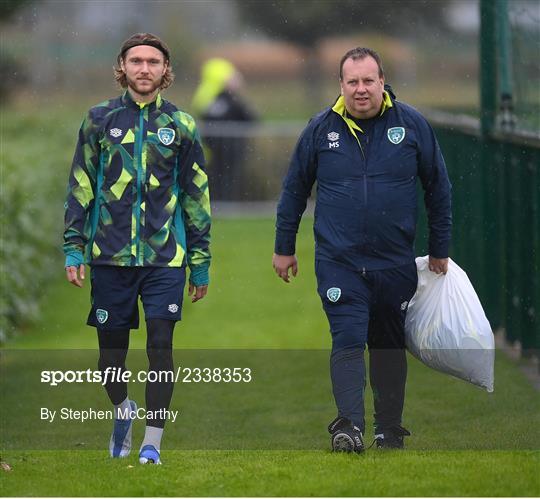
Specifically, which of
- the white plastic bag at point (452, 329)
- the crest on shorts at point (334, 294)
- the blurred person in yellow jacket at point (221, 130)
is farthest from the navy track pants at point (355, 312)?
the blurred person in yellow jacket at point (221, 130)

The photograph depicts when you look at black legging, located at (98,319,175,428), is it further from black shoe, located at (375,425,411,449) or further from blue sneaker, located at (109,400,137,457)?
black shoe, located at (375,425,411,449)

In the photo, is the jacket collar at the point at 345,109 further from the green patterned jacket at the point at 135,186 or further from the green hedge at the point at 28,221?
the green hedge at the point at 28,221

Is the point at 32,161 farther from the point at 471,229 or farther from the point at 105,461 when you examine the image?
the point at 105,461

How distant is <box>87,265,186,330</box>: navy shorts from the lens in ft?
21.4

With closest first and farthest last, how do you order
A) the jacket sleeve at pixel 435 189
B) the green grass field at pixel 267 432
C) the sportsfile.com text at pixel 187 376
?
the green grass field at pixel 267 432
the jacket sleeve at pixel 435 189
the sportsfile.com text at pixel 187 376

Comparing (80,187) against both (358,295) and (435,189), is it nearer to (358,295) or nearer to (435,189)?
(358,295)

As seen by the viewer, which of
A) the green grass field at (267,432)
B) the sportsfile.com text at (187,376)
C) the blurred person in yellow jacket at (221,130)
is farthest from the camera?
the blurred person in yellow jacket at (221,130)

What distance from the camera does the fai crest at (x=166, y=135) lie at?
6.51 metres

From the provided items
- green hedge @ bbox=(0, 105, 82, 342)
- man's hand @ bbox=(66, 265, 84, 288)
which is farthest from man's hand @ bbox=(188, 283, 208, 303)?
green hedge @ bbox=(0, 105, 82, 342)

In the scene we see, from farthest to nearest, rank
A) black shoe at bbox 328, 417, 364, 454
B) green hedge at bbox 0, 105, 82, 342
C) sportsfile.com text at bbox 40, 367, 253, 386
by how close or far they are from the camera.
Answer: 1. green hedge at bbox 0, 105, 82, 342
2. sportsfile.com text at bbox 40, 367, 253, 386
3. black shoe at bbox 328, 417, 364, 454

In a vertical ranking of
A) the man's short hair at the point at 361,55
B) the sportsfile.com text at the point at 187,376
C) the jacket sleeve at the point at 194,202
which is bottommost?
the sportsfile.com text at the point at 187,376

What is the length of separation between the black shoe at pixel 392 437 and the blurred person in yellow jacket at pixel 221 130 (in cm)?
1282

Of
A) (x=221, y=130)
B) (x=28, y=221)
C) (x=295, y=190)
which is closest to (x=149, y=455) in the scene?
(x=295, y=190)

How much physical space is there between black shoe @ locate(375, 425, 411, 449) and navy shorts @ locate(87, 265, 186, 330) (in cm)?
106
